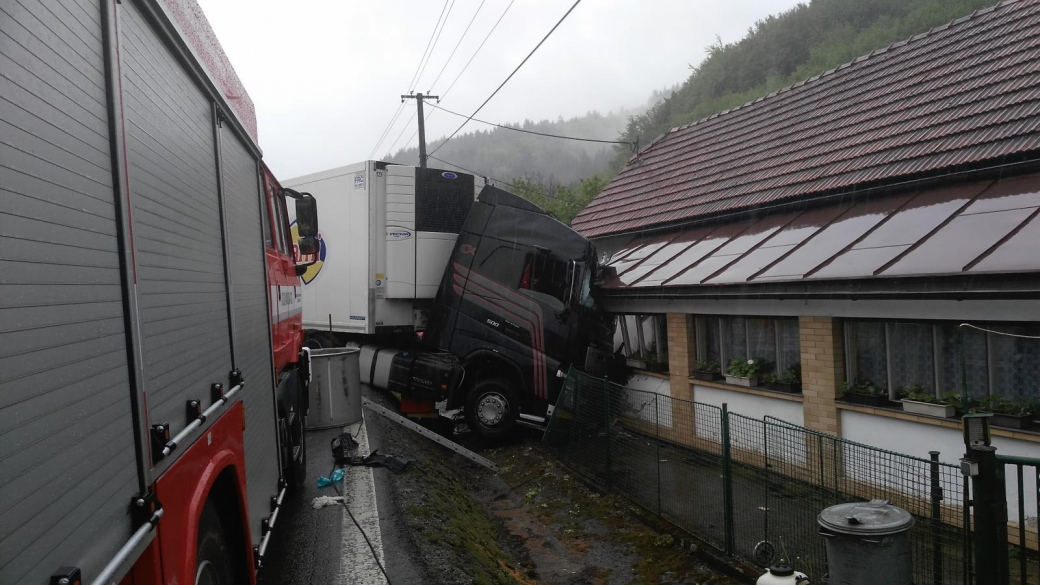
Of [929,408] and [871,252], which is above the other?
[871,252]

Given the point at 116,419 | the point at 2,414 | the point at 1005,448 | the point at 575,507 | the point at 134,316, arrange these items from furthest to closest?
1. the point at 575,507
2. the point at 1005,448
3. the point at 134,316
4. the point at 116,419
5. the point at 2,414

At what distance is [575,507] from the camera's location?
897 cm

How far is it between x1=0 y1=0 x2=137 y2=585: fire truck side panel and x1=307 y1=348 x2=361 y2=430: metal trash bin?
6483 millimetres

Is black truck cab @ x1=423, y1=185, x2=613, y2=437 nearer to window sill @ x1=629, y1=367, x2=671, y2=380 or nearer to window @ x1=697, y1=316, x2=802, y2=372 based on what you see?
window sill @ x1=629, y1=367, x2=671, y2=380

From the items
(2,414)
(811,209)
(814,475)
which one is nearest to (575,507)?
(814,475)

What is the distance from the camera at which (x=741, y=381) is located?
32.7 feet

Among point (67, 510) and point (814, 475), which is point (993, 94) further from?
point (67, 510)

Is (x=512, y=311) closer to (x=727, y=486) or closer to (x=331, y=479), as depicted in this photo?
(x=331, y=479)

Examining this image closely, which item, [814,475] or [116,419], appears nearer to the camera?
[116,419]

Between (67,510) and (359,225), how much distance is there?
10.7 m

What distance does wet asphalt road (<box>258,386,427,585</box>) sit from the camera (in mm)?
5387

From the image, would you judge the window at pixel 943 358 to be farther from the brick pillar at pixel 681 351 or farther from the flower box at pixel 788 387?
the brick pillar at pixel 681 351

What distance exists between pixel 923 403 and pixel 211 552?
22.5 feet

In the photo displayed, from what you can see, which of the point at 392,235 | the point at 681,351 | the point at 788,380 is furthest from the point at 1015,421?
the point at 392,235
